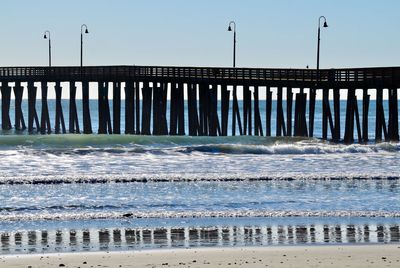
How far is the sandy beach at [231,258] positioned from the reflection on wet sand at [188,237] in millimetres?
613

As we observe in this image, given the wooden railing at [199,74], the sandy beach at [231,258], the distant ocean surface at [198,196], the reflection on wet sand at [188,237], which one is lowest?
the sandy beach at [231,258]

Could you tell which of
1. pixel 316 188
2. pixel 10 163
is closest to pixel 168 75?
pixel 10 163

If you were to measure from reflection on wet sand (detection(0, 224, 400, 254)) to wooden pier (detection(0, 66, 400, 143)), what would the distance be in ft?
79.5

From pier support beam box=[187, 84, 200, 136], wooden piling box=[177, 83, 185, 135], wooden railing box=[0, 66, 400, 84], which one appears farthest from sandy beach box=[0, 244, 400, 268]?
wooden piling box=[177, 83, 185, 135]

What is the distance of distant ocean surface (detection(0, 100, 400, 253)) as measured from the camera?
60.3 ft

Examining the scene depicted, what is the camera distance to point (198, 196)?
24609 millimetres

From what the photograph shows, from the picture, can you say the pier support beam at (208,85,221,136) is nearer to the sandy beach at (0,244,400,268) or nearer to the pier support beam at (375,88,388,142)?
the pier support beam at (375,88,388,142)

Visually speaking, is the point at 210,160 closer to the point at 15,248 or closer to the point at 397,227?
the point at 397,227

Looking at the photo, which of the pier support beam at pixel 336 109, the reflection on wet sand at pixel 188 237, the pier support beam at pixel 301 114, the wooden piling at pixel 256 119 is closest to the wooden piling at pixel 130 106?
the wooden piling at pixel 256 119

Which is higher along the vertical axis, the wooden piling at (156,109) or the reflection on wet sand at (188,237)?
the wooden piling at (156,109)

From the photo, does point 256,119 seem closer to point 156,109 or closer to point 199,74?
point 199,74

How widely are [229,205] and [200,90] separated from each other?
27517 mm

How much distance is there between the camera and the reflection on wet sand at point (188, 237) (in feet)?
56.7

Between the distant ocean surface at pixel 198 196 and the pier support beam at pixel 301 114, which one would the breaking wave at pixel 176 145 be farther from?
the pier support beam at pixel 301 114
